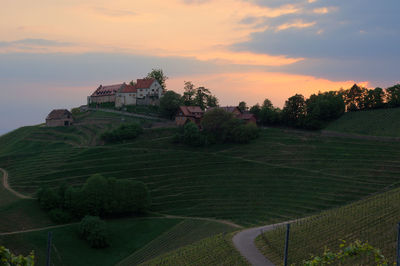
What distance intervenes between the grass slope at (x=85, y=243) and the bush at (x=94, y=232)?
730 millimetres

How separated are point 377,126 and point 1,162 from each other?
74.8m

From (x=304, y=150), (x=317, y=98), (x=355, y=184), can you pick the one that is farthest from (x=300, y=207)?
(x=317, y=98)

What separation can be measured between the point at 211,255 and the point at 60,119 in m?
75.4

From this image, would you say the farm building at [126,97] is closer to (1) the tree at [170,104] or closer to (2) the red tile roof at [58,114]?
(1) the tree at [170,104]

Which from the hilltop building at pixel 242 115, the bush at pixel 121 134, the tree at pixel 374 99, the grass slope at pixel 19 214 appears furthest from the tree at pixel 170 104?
the grass slope at pixel 19 214

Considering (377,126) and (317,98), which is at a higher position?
(317,98)

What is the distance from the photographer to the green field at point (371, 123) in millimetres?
73375

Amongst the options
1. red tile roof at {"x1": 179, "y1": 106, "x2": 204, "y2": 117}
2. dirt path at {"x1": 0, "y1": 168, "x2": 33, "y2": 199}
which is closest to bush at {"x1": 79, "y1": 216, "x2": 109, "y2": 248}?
dirt path at {"x1": 0, "y1": 168, "x2": 33, "y2": 199}

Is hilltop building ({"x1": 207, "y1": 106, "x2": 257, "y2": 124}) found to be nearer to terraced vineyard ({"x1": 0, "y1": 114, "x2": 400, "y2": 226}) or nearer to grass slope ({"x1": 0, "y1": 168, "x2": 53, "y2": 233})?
terraced vineyard ({"x1": 0, "y1": 114, "x2": 400, "y2": 226})

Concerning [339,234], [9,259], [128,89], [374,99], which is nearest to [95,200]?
[339,234]

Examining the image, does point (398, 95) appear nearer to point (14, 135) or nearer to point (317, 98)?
point (317, 98)

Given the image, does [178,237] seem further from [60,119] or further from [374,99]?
[374,99]

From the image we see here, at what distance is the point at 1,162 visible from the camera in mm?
75625

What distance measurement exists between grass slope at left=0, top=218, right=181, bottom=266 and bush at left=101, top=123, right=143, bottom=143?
2746 centimetres
